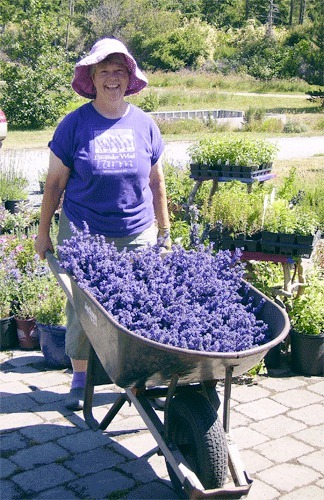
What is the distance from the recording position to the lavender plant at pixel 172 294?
111 inches

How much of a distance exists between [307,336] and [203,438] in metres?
1.90

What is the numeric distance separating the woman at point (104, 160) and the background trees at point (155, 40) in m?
16.6

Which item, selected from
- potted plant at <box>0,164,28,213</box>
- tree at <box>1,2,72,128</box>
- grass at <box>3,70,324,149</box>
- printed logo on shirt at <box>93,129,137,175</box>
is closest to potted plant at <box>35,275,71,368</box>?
printed logo on shirt at <box>93,129,137,175</box>

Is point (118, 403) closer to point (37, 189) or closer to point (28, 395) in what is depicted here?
point (28, 395)

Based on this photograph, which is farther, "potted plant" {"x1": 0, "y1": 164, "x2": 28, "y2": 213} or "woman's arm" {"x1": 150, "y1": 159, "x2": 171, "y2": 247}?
"potted plant" {"x1": 0, "y1": 164, "x2": 28, "y2": 213}

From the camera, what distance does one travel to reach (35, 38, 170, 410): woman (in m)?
3.71

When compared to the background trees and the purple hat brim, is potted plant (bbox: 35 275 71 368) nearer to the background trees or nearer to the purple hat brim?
the purple hat brim

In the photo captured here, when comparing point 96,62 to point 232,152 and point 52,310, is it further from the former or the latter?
point 232,152

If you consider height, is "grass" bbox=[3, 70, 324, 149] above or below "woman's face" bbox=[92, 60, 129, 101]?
below

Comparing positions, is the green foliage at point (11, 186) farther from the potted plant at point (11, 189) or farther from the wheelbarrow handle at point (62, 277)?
the wheelbarrow handle at point (62, 277)

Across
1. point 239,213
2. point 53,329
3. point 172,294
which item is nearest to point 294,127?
point 239,213

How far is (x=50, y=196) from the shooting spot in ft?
12.8

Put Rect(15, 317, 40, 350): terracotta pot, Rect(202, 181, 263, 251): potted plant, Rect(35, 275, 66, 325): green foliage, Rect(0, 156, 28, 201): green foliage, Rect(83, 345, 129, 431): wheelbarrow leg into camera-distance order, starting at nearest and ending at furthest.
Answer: Rect(83, 345, 129, 431): wheelbarrow leg → Rect(35, 275, 66, 325): green foliage → Rect(202, 181, 263, 251): potted plant → Rect(15, 317, 40, 350): terracotta pot → Rect(0, 156, 28, 201): green foliage

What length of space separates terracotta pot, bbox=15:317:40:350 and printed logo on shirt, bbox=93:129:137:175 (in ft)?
5.10
